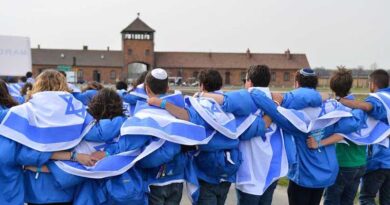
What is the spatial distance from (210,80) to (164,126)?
0.80m

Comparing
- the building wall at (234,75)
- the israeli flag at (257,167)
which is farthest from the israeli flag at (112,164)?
the building wall at (234,75)

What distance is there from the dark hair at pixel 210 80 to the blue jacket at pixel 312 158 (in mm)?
697

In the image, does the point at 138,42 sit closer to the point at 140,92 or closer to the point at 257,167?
the point at 140,92

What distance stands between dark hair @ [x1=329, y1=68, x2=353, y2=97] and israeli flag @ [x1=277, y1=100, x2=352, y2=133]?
280mm

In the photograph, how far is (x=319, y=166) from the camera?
4.59 m

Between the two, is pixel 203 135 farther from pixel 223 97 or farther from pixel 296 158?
pixel 296 158

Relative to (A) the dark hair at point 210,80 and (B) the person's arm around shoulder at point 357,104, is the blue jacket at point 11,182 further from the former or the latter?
(B) the person's arm around shoulder at point 357,104

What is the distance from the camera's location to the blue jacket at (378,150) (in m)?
5.09

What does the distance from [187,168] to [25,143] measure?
1493 mm

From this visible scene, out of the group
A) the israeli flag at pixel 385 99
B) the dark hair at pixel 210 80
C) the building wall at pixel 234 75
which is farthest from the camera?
the building wall at pixel 234 75

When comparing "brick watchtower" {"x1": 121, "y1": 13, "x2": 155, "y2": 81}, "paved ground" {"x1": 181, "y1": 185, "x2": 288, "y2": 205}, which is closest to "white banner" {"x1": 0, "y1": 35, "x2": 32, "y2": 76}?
"paved ground" {"x1": 181, "y1": 185, "x2": 288, "y2": 205}

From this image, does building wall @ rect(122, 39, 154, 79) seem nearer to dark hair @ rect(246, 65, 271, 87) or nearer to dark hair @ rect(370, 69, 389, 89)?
dark hair @ rect(370, 69, 389, 89)

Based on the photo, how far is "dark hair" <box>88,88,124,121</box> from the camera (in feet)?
13.2

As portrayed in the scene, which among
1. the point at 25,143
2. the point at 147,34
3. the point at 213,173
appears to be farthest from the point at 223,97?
the point at 147,34
